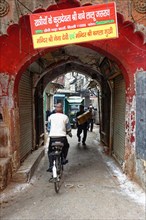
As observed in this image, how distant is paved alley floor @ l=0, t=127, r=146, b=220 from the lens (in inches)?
150

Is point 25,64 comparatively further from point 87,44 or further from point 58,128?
point 58,128

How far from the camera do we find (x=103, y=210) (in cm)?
392

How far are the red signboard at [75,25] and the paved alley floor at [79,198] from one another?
2660 mm

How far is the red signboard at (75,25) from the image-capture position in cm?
427

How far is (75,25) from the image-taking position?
430 centimetres

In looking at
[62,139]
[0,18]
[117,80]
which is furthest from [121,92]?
[0,18]

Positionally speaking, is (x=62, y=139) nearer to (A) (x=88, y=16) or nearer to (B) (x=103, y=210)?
(B) (x=103, y=210)

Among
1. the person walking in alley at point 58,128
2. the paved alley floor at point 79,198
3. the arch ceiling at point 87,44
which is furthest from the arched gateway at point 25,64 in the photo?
the person walking in alley at point 58,128

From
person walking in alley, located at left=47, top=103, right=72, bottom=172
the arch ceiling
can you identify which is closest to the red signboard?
the arch ceiling

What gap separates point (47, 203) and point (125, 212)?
127 centimetres

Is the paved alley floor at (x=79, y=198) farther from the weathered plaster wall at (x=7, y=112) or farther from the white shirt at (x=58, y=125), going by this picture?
the white shirt at (x=58, y=125)

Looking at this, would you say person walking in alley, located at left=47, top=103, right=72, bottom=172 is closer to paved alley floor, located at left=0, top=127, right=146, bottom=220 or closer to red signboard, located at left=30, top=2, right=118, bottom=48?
paved alley floor, located at left=0, top=127, right=146, bottom=220

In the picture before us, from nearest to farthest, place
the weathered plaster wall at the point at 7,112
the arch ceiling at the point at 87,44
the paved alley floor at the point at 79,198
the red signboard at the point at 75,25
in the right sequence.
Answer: the paved alley floor at the point at 79,198
the red signboard at the point at 75,25
the arch ceiling at the point at 87,44
the weathered plaster wall at the point at 7,112

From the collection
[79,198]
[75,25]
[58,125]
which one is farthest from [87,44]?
[79,198]
